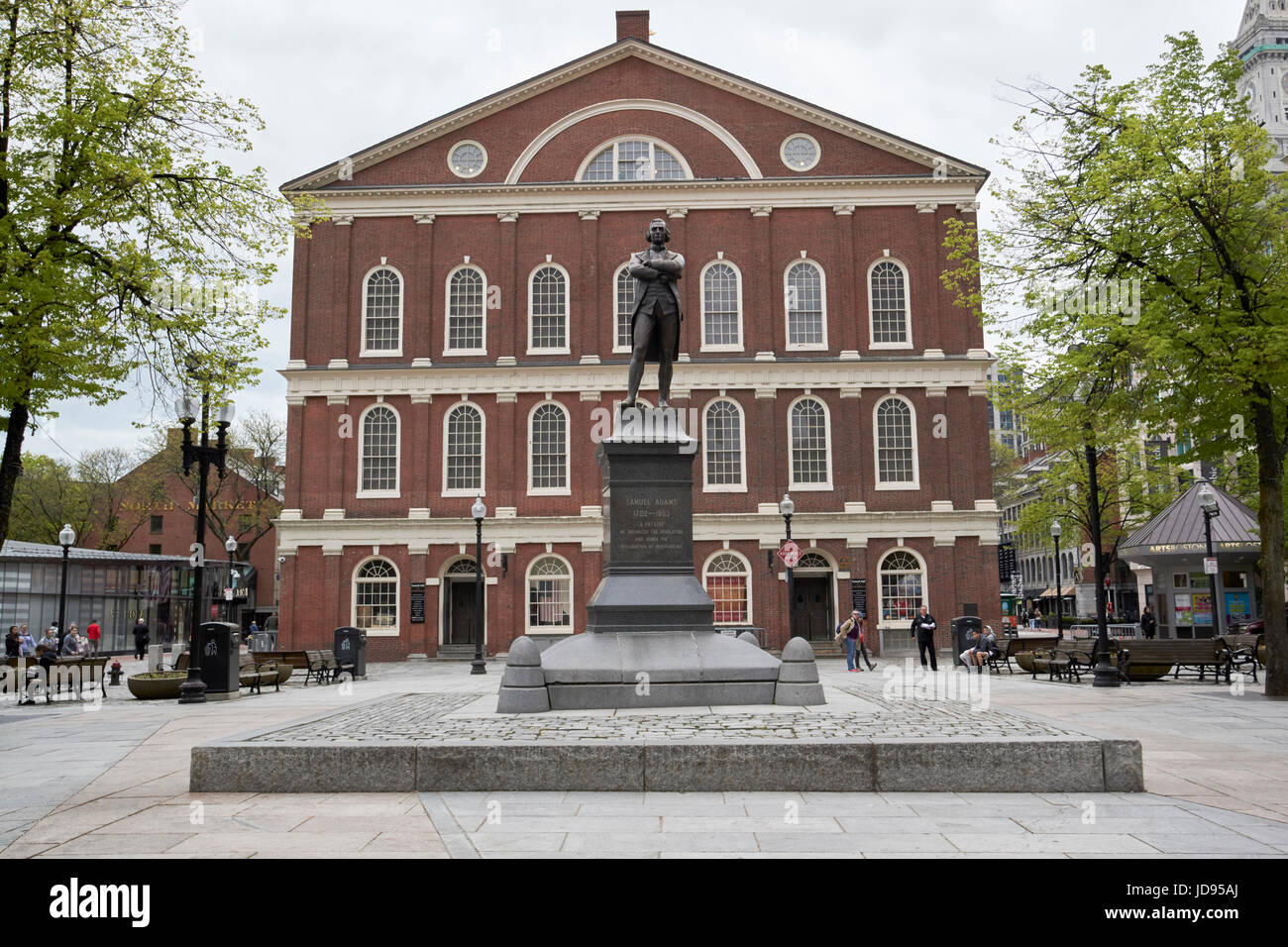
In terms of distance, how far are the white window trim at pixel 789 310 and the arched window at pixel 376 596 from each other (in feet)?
55.3

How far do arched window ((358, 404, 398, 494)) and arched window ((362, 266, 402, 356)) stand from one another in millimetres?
2372

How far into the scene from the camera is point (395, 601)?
37844mm

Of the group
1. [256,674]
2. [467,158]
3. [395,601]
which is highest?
[467,158]

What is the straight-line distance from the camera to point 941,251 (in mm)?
38719

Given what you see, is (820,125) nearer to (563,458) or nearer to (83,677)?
(563,458)

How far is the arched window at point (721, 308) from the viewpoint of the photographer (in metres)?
38.9

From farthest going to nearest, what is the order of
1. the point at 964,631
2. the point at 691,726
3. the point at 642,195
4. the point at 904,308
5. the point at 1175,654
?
the point at 642,195 → the point at 904,308 → the point at 964,631 → the point at 1175,654 → the point at 691,726

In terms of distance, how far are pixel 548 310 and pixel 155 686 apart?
2204cm

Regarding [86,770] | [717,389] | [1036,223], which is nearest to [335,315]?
[717,389]

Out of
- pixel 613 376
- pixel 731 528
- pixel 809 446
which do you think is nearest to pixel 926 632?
pixel 731 528

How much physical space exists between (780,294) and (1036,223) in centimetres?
1957

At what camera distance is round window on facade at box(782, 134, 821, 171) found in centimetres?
3991

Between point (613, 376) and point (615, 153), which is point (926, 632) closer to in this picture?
point (613, 376)

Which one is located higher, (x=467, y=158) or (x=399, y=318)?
(x=467, y=158)
